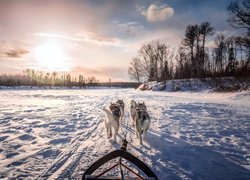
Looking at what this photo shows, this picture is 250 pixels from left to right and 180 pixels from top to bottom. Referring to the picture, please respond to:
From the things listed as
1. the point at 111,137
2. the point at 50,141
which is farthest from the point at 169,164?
the point at 50,141

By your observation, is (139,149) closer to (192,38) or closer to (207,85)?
(207,85)

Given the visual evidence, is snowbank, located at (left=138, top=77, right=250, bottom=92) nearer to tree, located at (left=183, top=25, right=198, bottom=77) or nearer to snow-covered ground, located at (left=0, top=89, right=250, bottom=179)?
tree, located at (left=183, top=25, right=198, bottom=77)

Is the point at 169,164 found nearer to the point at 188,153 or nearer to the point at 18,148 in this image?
the point at 188,153

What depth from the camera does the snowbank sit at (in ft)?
76.5

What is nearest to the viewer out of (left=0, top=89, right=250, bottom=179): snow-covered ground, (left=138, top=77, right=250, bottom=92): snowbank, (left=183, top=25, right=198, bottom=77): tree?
(left=0, top=89, right=250, bottom=179): snow-covered ground

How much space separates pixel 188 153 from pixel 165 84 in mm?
34962

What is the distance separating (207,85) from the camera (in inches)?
1206

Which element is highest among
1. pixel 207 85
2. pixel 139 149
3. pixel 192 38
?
pixel 192 38

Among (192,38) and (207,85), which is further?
(192,38)

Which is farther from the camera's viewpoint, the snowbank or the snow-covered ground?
the snowbank

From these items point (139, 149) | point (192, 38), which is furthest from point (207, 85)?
point (139, 149)

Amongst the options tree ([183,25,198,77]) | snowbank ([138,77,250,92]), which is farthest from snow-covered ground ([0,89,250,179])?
tree ([183,25,198,77])

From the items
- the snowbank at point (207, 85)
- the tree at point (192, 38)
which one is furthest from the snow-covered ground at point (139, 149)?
the tree at point (192, 38)

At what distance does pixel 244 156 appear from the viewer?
4.91m
